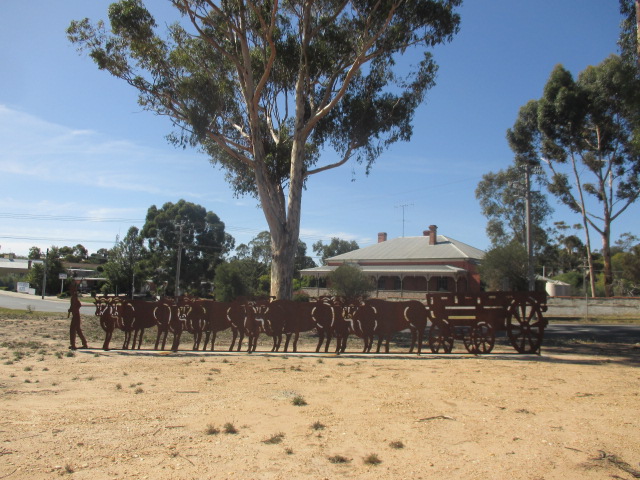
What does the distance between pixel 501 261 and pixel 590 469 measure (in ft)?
98.8

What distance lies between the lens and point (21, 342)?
12.3 m

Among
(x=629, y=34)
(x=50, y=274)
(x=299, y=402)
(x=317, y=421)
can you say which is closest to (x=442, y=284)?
(x=629, y=34)

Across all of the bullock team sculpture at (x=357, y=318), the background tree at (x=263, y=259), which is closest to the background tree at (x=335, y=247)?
the background tree at (x=263, y=259)

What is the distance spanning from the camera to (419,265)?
132 ft

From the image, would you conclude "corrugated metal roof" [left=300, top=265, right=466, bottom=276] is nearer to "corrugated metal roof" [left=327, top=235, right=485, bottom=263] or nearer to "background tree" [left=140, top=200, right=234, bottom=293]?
"corrugated metal roof" [left=327, top=235, right=485, bottom=263]

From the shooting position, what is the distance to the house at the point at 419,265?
38.2m

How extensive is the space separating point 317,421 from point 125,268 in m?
39.6

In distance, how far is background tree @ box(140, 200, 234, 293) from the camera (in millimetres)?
48469

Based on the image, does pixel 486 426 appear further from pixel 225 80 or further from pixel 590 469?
pixel 225 80

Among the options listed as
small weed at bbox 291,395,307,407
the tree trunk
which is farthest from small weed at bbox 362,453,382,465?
the tree trunk

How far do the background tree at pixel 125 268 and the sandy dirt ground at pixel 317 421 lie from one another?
111ft

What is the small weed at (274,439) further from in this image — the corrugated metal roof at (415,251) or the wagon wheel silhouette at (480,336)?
the corrugated metal roof at (415,251)

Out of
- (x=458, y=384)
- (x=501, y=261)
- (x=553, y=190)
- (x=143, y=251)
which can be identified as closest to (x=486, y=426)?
(x=458, y=384)

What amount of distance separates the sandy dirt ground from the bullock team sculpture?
1296 mm
